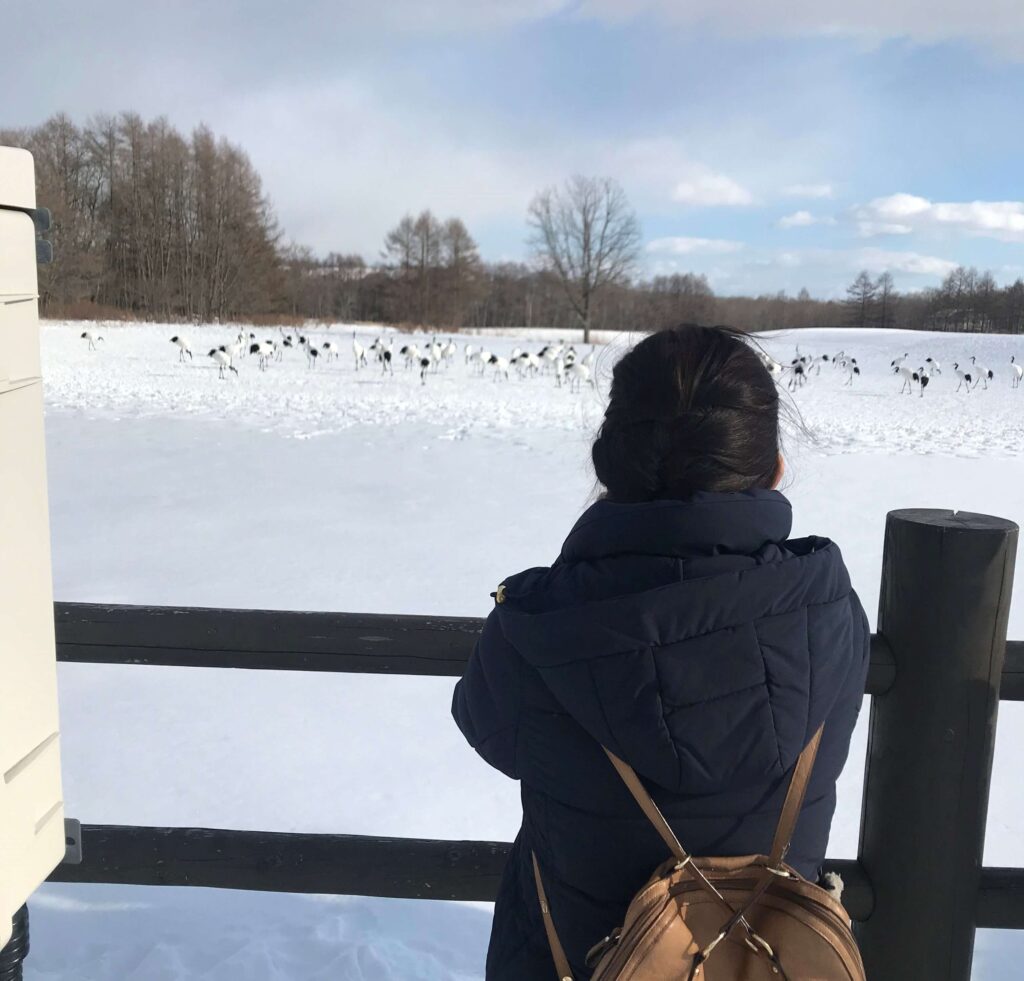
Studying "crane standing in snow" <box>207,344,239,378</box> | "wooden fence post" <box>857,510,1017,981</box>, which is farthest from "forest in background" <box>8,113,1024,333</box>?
"wooden fence post" <box>857,510,1017,981</box>

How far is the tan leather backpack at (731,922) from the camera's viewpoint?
111cm

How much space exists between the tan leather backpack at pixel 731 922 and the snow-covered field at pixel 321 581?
49 centimetres

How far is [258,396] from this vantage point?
18594mm

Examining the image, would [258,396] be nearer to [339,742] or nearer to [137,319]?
[339,742]

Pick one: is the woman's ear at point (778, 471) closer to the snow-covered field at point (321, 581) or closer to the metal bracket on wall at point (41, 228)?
the snow-covered field at point (321, 581)

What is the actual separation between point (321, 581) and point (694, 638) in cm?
560

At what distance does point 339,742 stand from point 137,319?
53216mm

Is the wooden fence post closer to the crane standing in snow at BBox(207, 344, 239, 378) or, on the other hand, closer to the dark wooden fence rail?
the dark wooden fence rail

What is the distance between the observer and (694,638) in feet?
3.66

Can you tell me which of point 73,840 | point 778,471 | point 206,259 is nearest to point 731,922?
point 778,471

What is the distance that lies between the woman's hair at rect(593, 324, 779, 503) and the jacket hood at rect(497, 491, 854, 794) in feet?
0.14

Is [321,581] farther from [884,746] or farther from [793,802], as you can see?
[793,802]

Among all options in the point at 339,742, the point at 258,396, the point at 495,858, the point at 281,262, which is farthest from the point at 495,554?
the point at 281,262

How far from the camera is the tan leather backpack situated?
111cm
